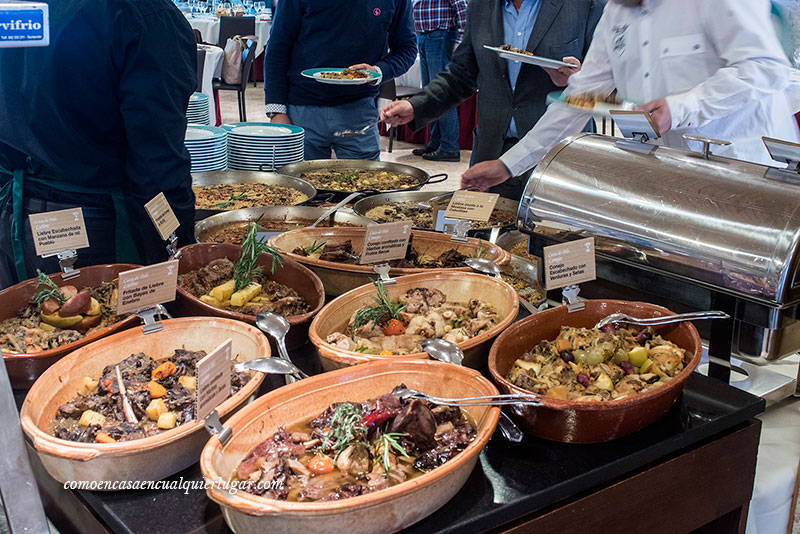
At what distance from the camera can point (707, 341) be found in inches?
60.4

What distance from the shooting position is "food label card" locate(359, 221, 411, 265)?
5.85 feet

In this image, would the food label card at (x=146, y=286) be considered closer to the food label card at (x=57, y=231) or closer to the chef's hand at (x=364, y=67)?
the food label card at (x=57, y=231)

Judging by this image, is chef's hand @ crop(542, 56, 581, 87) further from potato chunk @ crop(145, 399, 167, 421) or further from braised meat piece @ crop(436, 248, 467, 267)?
potato chunk @ crop(145, 399, 167, 421)

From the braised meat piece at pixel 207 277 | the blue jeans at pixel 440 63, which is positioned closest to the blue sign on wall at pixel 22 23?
the braised meat piece at pixel 207 277

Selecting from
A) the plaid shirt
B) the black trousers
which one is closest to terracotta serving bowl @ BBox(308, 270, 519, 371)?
the black trousers

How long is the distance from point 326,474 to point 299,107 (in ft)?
9.81

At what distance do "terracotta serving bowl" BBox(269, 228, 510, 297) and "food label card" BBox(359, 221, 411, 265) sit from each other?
0.04 metres

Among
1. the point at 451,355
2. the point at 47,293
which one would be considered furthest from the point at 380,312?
the point at 47,293

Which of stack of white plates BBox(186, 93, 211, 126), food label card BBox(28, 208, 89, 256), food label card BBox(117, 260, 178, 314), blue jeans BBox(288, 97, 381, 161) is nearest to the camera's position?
food label card BBox(117, 260, 178, 314)

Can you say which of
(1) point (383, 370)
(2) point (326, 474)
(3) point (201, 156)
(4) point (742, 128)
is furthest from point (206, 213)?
(4) point (742, 128)

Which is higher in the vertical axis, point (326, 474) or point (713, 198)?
point (713, 198)

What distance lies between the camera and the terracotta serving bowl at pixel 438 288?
4.42 ft

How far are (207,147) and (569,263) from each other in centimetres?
217

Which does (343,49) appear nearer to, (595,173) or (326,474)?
(595,173)
